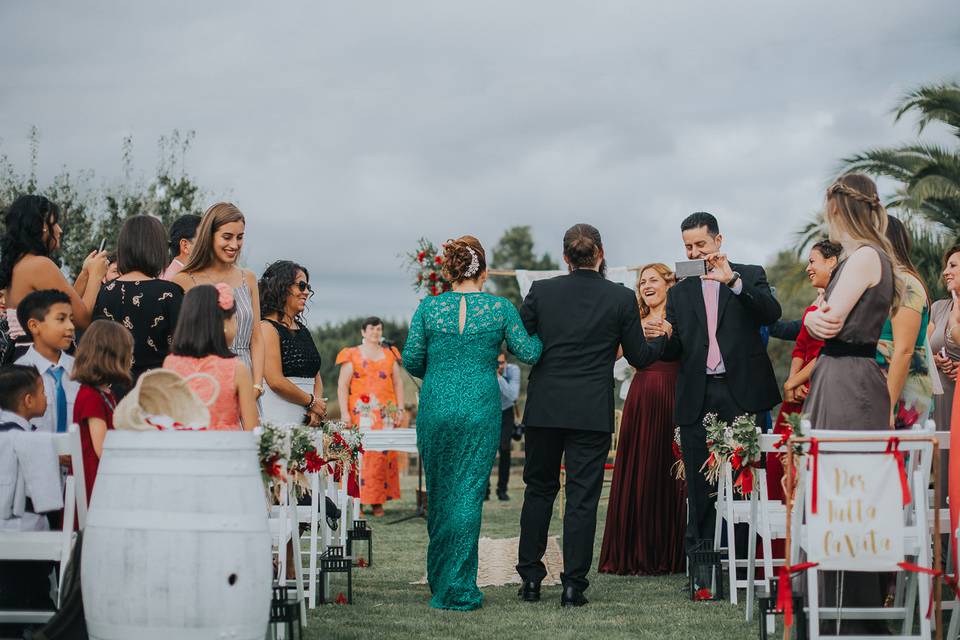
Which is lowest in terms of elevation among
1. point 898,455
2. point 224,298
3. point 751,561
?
point 751,561

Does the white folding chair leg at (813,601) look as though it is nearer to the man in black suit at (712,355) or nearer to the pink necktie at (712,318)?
the man in black suit at (712,355)

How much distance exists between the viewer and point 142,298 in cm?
579

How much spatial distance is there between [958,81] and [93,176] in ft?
57.1

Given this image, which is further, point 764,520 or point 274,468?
point 764,520

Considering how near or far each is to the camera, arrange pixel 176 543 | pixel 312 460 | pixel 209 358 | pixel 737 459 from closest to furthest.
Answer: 1. pixel 176 543
2. pixel 209 358
3. pixel 737 459
4. pixel 312 460

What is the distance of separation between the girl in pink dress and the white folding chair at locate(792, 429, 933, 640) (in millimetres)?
2587

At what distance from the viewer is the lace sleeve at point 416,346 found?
654 centimetres

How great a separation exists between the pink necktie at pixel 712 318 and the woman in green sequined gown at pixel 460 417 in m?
1.26

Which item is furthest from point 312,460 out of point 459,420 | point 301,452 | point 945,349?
point 945,349

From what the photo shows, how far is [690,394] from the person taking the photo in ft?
23.1

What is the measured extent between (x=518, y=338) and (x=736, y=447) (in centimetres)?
150

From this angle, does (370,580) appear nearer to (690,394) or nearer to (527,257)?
(690,394)

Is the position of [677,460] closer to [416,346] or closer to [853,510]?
[416,346]

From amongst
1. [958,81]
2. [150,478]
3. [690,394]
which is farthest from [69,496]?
[958,81]
